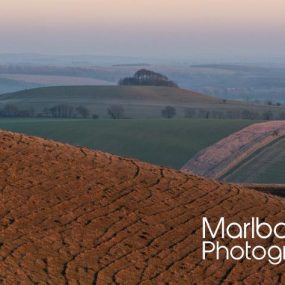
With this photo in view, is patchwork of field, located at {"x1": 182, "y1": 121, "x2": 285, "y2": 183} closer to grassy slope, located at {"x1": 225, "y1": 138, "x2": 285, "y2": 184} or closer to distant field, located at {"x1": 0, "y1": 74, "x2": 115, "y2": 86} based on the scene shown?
grassy slope, located at {"x1": 225, "y1": 138, "x2": 285, "y2": 184}

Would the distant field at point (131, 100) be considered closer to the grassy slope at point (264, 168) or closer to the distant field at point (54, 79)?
the grassy slope at point (264, 168)

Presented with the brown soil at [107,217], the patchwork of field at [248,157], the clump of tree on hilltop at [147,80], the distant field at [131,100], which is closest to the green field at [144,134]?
the patchwork of field at [248,157]

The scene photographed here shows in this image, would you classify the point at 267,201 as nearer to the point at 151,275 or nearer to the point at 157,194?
the point at 157,194

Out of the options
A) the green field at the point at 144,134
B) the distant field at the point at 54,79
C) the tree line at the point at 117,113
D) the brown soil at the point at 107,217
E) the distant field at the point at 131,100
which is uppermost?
the brown soil at the point at 107,217

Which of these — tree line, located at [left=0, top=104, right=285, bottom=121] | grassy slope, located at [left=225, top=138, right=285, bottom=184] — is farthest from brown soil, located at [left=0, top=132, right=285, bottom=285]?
tree line, located at [left=0, top=104, right=285, bottom=121]

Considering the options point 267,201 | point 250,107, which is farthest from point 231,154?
point 250,107

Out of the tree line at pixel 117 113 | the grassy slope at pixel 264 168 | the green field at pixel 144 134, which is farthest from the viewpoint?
the tree line at pixel 117 113

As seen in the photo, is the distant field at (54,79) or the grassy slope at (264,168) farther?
the distant field at (54,79)

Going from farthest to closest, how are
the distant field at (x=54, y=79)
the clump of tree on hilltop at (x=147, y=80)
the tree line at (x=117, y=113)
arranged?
the distant field at (x=54, y=79) → the clump of tree on hilltop at (x=147, y=80) → the tree line at (x=117, y=113)

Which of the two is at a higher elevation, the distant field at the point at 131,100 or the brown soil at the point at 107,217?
the brown soil at the point at 107,217
